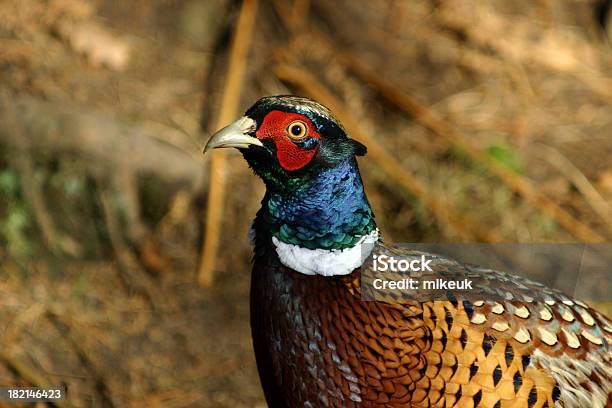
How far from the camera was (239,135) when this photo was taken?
2.21 m

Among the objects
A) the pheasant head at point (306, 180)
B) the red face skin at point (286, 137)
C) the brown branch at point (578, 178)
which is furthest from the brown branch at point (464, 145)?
the red face skin at point (286, 137)

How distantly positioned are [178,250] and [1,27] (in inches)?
67.8

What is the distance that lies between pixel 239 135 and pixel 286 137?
0.43ft

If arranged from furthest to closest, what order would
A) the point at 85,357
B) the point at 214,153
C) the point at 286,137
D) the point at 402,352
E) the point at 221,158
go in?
1. the point at 221,158
2. the point at 214,153
3. the point at 85,357
4. the point at 402,352
5. the point at 286,137

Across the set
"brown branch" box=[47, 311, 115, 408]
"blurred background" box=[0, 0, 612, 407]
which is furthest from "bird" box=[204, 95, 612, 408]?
"brown branch" box=[47, 311, 115, 408]

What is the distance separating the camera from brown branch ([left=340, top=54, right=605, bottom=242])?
5070mm

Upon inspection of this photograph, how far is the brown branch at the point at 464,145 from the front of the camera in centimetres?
507

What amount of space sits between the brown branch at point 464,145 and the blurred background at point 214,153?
1cm

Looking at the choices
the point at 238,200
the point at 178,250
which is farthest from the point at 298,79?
the point at 178,250

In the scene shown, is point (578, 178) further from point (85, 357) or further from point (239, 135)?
point (239, 135)

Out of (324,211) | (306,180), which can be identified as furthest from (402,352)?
(306,180)

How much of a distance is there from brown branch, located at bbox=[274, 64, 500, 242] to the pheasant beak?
2817mm

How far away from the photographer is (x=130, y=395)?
4.19 meters

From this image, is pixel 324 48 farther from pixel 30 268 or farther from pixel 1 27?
pixel 30 268
